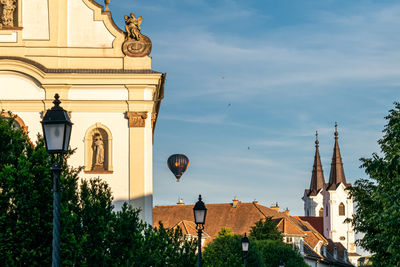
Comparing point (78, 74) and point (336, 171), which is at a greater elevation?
point (336, 171)

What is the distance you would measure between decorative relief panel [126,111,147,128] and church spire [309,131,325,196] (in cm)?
15568

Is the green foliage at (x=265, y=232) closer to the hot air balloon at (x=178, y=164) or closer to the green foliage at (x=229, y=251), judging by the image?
the green foliage at (x=229, y=251)

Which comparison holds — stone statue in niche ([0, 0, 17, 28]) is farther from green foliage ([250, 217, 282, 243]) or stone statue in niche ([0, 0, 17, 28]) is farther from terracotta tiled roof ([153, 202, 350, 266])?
terracotta tiled roof ([153, 202, 350, 266])

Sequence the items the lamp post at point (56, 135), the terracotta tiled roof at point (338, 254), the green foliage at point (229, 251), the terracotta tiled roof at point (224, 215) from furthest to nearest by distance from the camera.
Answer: the terracotta tiled roof at point (338, 254) → the terracotta tiled roof at point (224, 215) → the green foliage at point (229, 251) → the lamp post at point (56, 135)

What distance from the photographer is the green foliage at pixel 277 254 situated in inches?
3019

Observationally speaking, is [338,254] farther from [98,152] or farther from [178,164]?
[98,152]

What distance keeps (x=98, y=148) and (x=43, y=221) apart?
785 inches

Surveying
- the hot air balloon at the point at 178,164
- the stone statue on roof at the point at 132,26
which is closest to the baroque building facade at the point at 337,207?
the hot air balloon at the point at 178,164

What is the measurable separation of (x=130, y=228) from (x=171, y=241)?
18.2 ft

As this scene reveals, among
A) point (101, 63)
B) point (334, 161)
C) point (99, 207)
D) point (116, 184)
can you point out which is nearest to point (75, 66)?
point (101, 63)

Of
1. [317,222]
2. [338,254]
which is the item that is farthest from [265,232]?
[317,222]

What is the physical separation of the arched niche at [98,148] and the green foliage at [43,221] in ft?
41.8

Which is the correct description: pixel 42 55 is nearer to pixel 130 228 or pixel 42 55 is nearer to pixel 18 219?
pixel 130 228

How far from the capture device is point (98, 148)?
3903 centimetres
